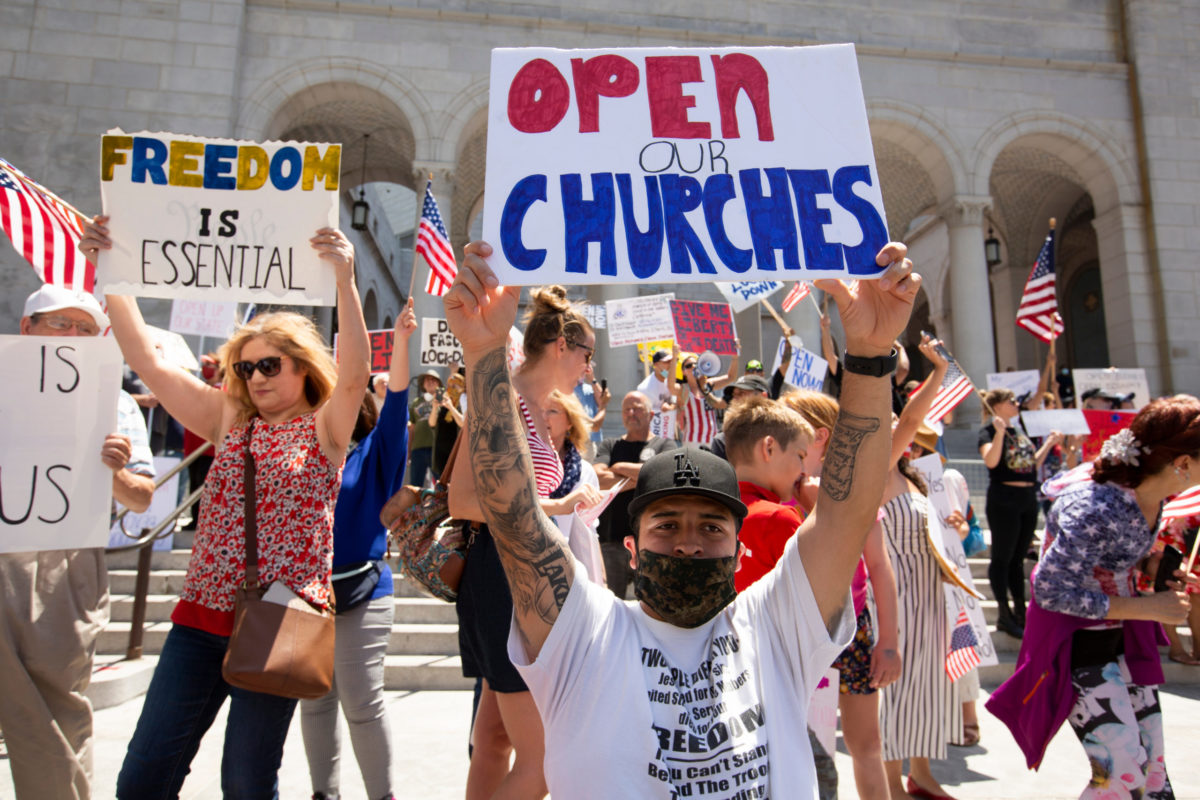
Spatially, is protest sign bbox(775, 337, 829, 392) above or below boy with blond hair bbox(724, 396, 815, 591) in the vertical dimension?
above

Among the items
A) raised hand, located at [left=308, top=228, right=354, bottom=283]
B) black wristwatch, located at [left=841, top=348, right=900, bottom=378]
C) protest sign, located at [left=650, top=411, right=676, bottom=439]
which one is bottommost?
black wristwatch, located at [left=841, top=348, right=900, bottom=378]

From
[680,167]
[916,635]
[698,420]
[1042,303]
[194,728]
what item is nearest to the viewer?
[680,167]

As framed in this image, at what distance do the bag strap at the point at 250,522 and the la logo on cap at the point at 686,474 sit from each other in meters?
1.49

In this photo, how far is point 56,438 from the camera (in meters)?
2.70

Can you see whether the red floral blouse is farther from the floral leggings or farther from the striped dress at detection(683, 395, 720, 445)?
the striped dress at detection(683, 395, 720, 445)

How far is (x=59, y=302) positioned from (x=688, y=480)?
9.02 feet

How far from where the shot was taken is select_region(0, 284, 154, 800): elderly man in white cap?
2.69 metres

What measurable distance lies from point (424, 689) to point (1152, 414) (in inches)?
194

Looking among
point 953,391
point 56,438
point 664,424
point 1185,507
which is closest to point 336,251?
point 56,438

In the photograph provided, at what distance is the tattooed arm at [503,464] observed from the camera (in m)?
1.61

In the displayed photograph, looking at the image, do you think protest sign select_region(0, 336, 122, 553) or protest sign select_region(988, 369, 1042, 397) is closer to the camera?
protest sign select_region(0, 336, 122, 553)

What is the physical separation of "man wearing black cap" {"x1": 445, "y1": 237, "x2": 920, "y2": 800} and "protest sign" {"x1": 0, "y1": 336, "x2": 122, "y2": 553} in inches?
71.4

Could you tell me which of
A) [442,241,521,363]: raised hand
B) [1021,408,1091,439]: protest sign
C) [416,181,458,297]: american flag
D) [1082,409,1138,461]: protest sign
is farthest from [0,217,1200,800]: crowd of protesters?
[1021,408,1091,439]: protest sign

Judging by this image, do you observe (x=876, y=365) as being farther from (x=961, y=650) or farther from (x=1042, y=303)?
(x=1042, y=303)
